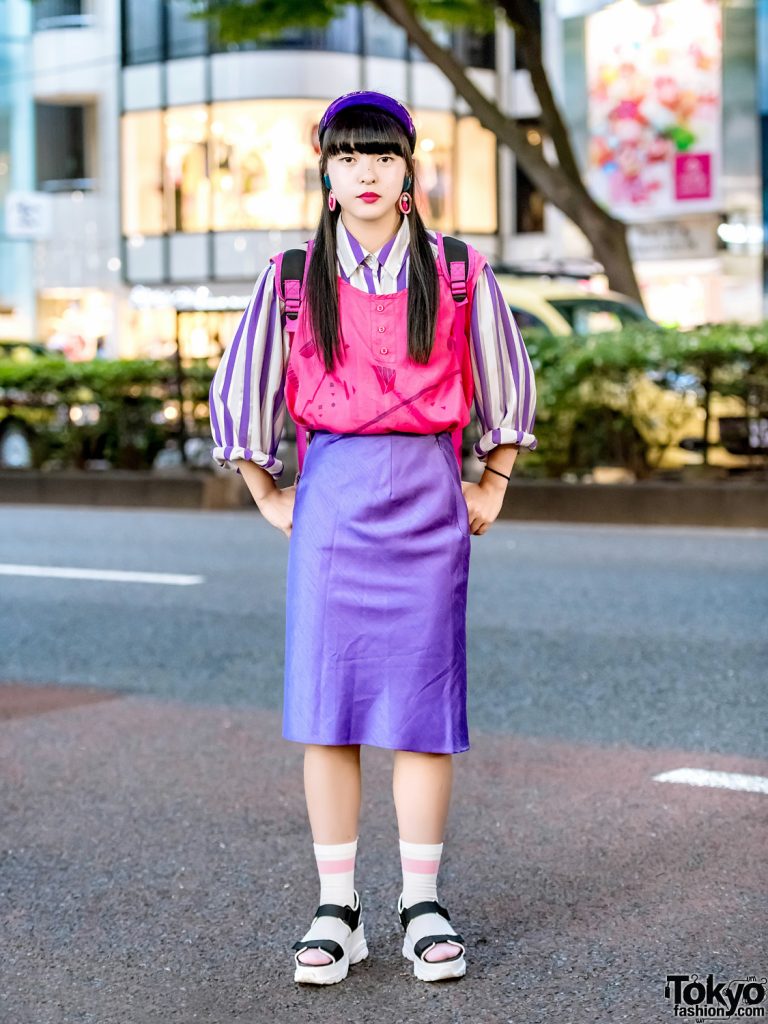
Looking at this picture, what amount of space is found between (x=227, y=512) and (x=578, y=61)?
46.0 ft

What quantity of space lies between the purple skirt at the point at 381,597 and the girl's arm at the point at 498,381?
0.20 m

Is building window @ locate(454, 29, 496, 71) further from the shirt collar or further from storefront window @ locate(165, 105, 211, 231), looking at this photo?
the shirt collar

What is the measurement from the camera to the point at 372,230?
139 inches

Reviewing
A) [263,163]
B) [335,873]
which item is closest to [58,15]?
[263,163]

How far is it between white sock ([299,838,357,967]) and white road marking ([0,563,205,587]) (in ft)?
20.6

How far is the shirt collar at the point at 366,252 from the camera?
3.53 metres

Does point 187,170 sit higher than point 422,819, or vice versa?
point 187,170

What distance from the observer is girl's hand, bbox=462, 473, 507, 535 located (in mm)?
3656

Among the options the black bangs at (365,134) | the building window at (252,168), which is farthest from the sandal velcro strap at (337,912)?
the building window at (252,168)

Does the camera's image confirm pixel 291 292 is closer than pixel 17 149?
Yes

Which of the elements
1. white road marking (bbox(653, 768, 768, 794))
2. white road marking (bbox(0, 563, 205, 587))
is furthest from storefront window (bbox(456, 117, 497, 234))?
white road marking (bbox(653, 768, 768, 794))

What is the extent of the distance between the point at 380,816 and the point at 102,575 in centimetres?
580

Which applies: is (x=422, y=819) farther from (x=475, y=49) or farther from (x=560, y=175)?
(x=475, y=49)

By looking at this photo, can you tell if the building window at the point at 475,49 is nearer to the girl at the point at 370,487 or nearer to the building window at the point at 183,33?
the building window at the point at 183,33
